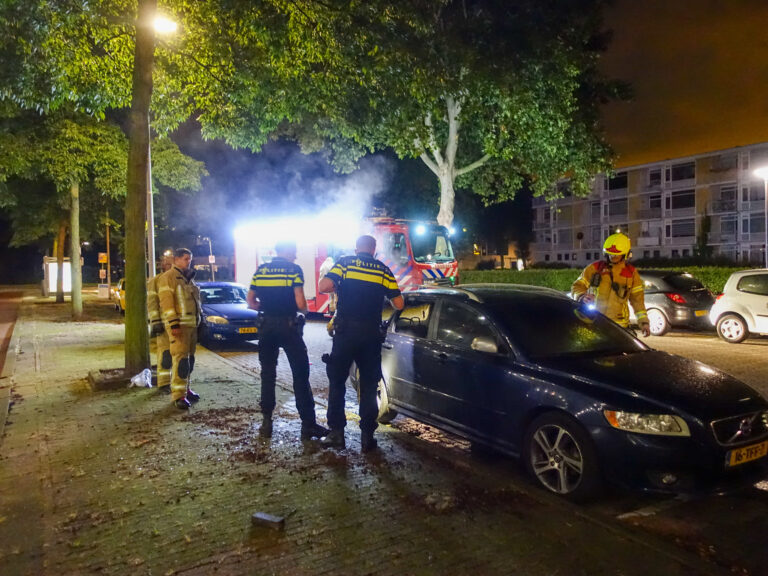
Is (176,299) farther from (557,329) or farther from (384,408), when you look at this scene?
(557,329)

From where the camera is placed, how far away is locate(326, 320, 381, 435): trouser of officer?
5344mm

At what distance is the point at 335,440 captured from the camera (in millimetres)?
5578

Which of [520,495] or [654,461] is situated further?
[520,495]

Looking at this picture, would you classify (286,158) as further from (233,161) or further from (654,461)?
(654,461)

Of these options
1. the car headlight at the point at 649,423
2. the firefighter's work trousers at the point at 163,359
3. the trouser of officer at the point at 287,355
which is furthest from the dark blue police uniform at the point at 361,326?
the firefighter's work trousers at the point at 163,359

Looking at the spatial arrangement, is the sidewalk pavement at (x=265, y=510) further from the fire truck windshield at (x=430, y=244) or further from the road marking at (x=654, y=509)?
the fire truck windshield at (x=430, y=244)

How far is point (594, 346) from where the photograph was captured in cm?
524

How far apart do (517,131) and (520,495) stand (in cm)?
1474

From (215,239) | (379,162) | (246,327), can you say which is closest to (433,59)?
(246,327)

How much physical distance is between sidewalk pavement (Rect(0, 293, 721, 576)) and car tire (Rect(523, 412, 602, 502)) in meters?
0.17

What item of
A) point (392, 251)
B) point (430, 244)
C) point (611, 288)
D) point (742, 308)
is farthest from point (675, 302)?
point (611, 288)

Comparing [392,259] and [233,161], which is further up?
[233,161]

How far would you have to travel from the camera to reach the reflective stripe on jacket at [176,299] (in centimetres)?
702

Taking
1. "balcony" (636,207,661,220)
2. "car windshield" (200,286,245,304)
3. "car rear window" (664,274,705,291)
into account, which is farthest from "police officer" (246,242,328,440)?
"balcony" (636,207,661,220)
